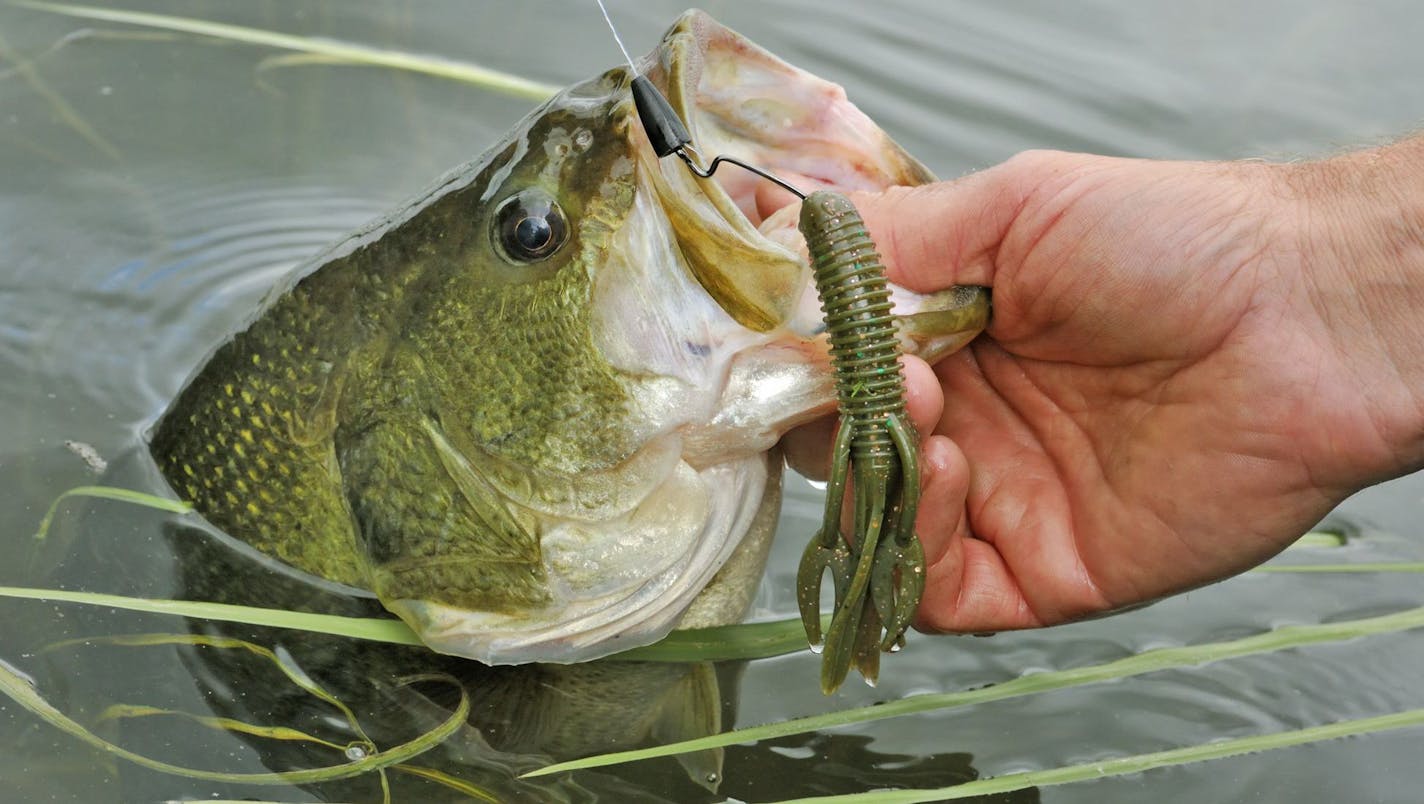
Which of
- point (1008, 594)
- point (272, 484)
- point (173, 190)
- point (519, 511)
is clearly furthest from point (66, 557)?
point (1008, 594)

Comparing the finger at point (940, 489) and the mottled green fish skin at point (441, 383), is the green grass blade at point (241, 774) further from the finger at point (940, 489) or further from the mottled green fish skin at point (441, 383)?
the finger at point (940, 489)

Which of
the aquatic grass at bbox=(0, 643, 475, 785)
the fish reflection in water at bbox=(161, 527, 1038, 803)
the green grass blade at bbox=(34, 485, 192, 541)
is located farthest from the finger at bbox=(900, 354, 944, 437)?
the green grass blade at bbox=(34, 485, 192, 541)

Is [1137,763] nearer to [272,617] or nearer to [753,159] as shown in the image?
[753,159]

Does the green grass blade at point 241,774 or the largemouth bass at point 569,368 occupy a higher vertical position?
the largemouth bass at point 569,368

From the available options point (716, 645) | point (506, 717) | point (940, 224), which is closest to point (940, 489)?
point (940, 224)

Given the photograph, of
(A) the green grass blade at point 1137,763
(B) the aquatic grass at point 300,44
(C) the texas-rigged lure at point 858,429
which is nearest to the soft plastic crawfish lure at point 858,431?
(C) the texas-rigged lure at point 858,429

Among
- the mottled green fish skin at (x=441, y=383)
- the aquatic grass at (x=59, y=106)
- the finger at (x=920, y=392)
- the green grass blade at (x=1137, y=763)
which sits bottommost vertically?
the green grass blade at (x=1137, y=763)
